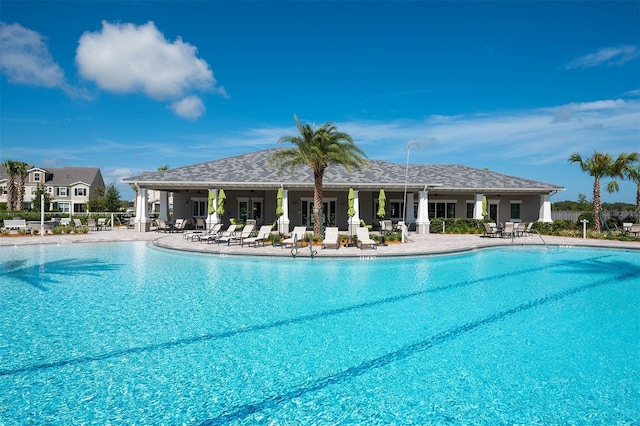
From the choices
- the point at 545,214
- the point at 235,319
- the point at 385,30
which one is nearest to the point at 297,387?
the point at 235,319

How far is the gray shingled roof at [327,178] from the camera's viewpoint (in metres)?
27.4

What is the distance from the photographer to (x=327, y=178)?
29406 mm

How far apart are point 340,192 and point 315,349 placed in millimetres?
25492

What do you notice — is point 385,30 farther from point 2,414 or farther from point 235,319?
point 2,414

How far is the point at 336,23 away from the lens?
70.1 ft

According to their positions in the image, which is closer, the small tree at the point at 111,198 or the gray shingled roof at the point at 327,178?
the gray shingled roof at the point at 327,178

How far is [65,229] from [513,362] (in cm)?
2966

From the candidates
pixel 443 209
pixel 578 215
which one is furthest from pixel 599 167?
pixel 443 209

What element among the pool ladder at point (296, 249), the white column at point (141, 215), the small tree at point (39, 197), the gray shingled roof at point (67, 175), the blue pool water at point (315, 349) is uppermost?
the gray shingled roof at point (67, 175)

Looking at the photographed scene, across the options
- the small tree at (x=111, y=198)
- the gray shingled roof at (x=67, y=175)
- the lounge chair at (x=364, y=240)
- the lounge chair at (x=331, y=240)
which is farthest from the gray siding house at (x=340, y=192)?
the gray shingled roof at (x=67, y=175)

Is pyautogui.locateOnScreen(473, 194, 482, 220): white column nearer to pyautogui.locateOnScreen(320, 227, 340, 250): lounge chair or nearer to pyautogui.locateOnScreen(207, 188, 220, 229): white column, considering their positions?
pyautogui.locateOnScreen(320, 227, 340, 250): lounge chair

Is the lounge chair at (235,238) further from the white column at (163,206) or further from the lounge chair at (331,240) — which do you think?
the white column at (163,206)

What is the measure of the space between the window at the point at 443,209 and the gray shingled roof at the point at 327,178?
81.3 inches

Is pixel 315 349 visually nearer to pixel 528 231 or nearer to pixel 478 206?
pixel 528 231
